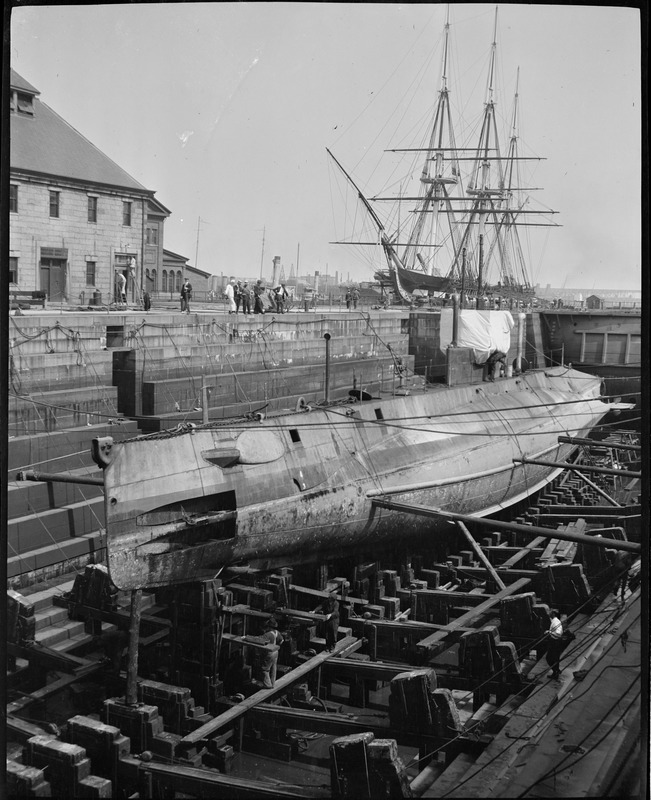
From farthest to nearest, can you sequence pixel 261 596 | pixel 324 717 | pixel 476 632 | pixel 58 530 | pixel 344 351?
pixel 344 351 → pixel 58 530 → pixel 261 596 → pixel 476 632 → pixel 324 717

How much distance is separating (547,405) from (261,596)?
50.6 feet

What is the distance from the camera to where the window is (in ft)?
66.3

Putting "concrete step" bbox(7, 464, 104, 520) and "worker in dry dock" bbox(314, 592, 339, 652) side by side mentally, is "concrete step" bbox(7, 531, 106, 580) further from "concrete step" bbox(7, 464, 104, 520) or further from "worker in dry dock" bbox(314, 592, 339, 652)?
"worker in dry dock" bbox(314, 592, 339, 652)

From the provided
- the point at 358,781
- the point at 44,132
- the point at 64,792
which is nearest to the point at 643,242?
the point at 358,781

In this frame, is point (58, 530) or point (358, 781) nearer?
point (358, 781)

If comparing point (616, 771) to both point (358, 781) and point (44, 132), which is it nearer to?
point (358, 781)

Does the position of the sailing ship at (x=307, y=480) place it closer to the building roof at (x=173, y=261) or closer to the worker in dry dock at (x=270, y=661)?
the worker in dry dock at (x=270, y=661)

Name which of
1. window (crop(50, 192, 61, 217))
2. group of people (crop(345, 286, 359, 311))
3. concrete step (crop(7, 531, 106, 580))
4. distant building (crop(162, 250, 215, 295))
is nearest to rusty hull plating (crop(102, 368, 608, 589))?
concrete step (crop(7, 531, 106, 580))

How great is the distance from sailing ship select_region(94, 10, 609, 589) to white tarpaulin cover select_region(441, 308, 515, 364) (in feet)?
2.48

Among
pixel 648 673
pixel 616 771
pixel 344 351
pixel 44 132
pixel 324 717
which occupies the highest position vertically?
pixel 44 132

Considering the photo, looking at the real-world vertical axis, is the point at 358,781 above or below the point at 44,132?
below

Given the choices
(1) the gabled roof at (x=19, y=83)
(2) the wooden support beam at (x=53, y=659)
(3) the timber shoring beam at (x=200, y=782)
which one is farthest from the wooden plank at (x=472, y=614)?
(1) the gabled roof at (x=19, y=83)

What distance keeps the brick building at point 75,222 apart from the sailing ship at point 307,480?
20.9ft

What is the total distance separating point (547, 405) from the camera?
2459 cm
